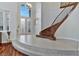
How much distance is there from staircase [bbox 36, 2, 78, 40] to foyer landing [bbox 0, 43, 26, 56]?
0.40 meters

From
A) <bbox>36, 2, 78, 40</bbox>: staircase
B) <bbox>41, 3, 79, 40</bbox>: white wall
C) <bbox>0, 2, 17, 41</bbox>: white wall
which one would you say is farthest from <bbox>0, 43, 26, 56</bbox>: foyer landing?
<bbox>41, 3, 79, 40</bbox>: white wall

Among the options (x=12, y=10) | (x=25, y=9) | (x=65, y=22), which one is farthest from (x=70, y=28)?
(x=12, y=10)

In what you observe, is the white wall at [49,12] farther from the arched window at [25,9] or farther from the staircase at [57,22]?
the arched window at [25,9]

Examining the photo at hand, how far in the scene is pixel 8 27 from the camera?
1.64 meters

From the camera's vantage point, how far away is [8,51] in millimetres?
1666

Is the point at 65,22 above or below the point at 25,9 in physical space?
below

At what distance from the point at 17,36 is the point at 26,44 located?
16 centimetres

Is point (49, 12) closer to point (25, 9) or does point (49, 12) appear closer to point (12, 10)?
point (25, 9)

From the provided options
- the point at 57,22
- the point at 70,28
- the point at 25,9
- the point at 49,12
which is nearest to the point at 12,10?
the point at 25,9

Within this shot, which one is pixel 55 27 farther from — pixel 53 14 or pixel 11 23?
pixel 11 23

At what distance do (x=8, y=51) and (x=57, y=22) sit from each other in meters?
0.74

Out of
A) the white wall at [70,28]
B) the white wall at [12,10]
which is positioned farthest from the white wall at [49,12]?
the white wall at [12,10]

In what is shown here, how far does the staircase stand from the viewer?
1.63m

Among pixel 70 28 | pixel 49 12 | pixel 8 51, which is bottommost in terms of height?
pixel 8 51
